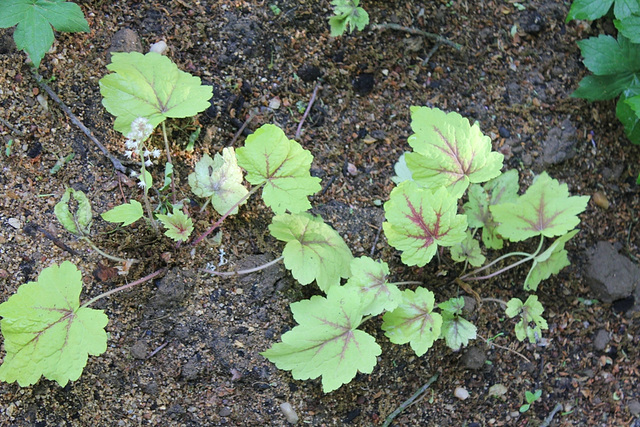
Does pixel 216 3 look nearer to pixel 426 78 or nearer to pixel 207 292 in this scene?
pixel 426 78

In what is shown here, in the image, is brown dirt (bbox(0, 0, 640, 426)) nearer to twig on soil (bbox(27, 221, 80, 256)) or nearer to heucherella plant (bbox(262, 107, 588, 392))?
twig on soil (bbox(27, 221, 80, 256))

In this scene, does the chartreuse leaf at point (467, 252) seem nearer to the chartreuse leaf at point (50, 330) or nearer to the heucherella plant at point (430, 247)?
the heucherella plant at point (430, 247)

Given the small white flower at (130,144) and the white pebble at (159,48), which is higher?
the white pebble at (159,48)

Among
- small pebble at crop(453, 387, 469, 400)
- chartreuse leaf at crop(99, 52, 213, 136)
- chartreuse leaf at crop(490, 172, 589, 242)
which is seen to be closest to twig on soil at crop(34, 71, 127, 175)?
chartreuse leaf at crop(99, 52, 213, 136)

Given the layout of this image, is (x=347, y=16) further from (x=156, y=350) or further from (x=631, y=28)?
(x=156, y=350)

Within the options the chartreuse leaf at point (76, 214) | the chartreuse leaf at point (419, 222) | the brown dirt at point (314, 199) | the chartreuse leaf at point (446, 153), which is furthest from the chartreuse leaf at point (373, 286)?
the chartreuse leaf at point (76, 214)

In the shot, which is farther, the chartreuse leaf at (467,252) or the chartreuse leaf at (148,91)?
the chartreuse leaf at (467,252)

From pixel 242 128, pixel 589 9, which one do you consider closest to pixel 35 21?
pixel 242 128
